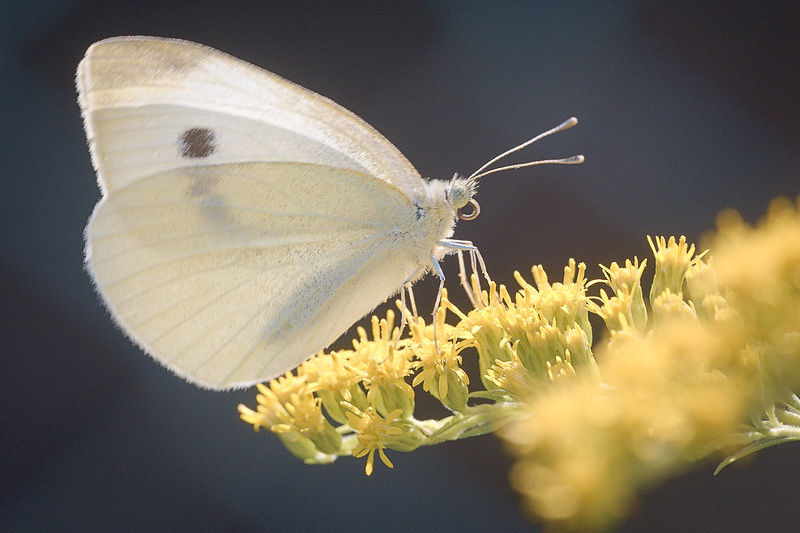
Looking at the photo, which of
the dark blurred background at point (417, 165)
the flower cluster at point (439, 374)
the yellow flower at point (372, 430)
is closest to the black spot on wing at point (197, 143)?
the flower cluster at point (439, 374)

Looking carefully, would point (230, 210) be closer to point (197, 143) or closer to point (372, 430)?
point (197, 143)

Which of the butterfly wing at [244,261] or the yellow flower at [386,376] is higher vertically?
the butterfly wing at [244,261]

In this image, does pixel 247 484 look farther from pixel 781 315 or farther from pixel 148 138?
pixel 781 315

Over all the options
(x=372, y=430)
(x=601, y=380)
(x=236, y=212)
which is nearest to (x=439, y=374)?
(x=372, y=430)

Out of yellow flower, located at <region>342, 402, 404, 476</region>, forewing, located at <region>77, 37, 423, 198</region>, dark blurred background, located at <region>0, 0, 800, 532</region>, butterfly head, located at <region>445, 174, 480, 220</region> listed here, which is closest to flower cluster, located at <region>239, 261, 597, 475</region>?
yellow flower, located at <region>342, 402, 404, 476</region>

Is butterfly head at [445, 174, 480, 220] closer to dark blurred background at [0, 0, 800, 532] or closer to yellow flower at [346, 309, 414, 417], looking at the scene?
yellow flower at [346, 309, 414, 417]

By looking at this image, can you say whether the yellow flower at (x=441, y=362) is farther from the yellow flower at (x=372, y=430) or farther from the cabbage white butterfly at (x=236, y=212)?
the cabbage white butterfly at (x=236, y=212)

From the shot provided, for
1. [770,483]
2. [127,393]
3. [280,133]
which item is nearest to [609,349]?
[280,133]

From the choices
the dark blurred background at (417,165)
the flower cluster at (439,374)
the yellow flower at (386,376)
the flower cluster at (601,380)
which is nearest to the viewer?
the flower cluster at (601,380)
